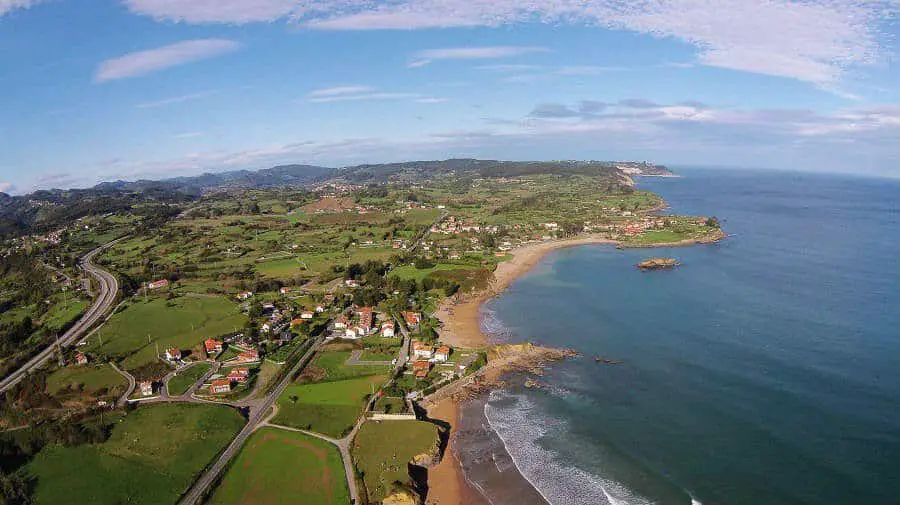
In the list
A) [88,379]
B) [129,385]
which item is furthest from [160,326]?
[129,385]

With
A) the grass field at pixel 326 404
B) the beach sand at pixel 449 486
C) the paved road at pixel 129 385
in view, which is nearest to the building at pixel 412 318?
the grass field at pixel 326 404

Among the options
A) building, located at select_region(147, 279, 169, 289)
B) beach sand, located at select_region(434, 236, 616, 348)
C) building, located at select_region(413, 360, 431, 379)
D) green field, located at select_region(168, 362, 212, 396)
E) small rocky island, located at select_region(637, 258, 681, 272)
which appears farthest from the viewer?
small rocky island, located at select_region(637, 258, 681, 272)

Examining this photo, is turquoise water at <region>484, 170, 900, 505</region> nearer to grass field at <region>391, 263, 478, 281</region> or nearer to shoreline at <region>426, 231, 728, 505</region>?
shoreline at <region>426, 231, 728, 505</region>

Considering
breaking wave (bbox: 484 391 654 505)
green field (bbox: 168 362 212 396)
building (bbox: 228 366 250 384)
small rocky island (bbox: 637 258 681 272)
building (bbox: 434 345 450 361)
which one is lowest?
breaking wave (bbox: 484 391 654 505)

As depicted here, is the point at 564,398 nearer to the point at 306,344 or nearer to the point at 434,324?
the point at 434,324

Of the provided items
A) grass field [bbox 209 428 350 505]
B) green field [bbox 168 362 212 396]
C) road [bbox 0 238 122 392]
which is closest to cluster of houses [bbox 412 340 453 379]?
grass field [bbox 209 428 350 505]

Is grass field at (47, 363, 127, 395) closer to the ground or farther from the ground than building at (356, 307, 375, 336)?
closer to the ground

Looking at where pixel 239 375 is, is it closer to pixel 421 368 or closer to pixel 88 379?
pixel 88 379
